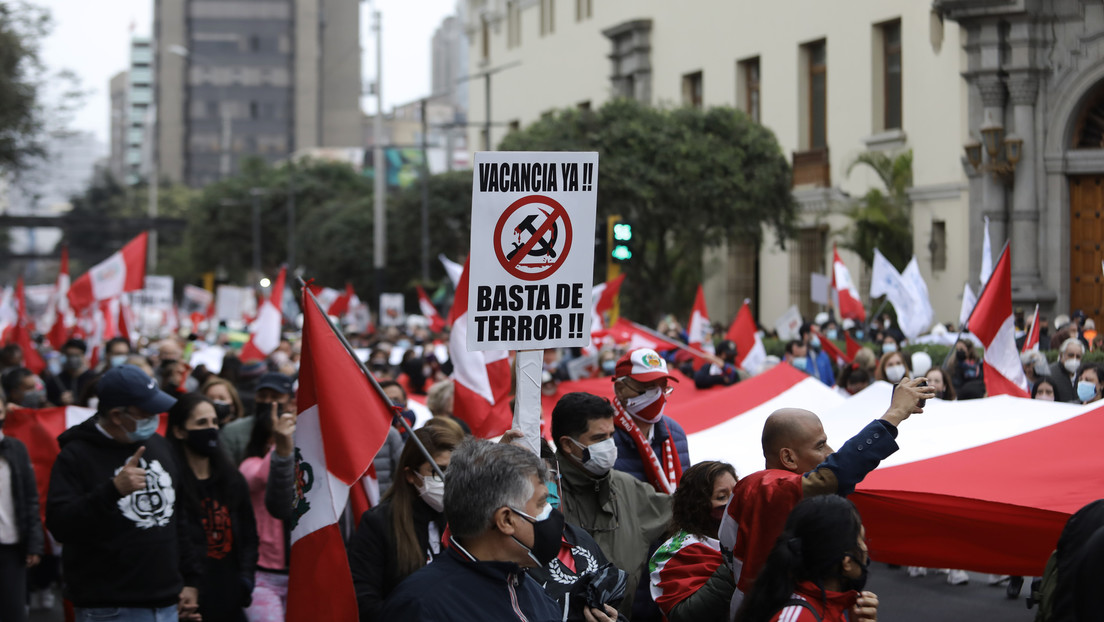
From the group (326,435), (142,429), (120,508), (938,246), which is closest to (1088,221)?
(938,246)

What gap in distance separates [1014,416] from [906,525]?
1324 mm

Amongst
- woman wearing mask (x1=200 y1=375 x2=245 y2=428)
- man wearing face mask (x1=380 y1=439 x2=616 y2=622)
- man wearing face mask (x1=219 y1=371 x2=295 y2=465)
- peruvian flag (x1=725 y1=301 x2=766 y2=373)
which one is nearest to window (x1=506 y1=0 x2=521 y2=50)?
peruvian flag (x1=725 y1=301 x2=766 y2=373)

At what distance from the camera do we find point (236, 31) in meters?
140

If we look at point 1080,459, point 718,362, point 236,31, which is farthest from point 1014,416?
point 236,31

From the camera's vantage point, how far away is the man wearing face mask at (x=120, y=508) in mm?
5836

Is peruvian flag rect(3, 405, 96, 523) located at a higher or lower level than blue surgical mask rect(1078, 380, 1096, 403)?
lower

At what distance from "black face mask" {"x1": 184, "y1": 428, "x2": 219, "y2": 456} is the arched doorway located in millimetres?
20569

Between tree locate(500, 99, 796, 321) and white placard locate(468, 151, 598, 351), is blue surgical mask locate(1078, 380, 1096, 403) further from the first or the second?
tree locate(500, 99, 796, 321)

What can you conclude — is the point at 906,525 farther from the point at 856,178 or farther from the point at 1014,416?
the point at 856,178

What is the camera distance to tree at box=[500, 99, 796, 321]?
30.2 m

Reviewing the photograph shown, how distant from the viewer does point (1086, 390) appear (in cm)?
1060

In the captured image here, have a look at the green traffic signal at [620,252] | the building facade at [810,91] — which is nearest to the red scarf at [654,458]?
the green traffic signal at [620,252]

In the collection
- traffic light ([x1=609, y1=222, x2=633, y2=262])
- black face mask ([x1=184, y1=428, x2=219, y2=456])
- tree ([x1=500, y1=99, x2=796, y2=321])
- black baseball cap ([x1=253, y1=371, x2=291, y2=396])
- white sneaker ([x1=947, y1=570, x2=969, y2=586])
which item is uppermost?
tree ([x1=500, y1=99, x2=796, y2=321])

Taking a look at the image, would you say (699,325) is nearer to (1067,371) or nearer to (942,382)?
(1067,371)
